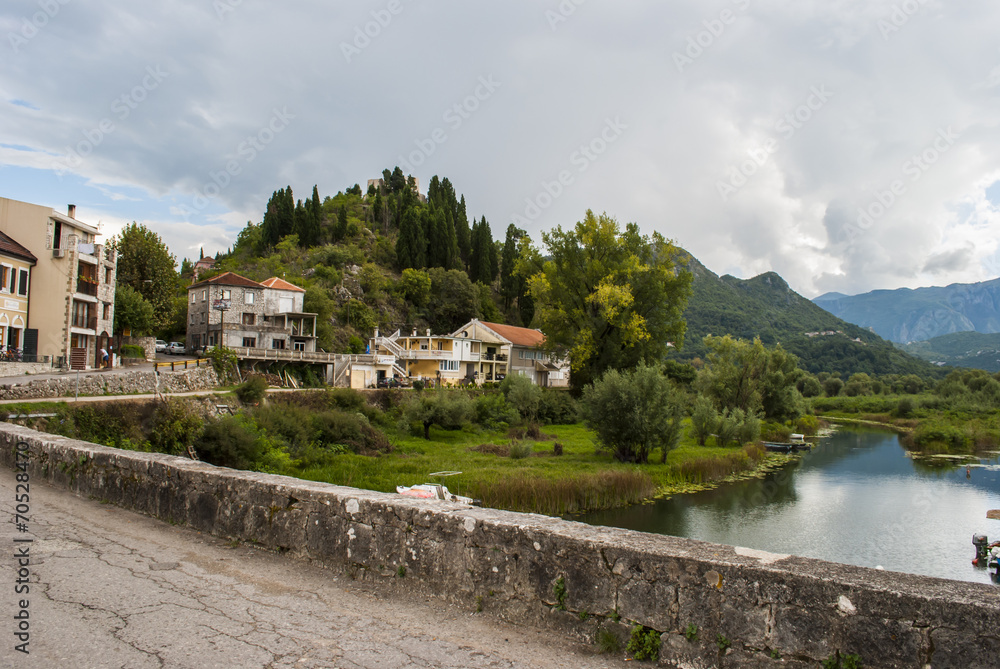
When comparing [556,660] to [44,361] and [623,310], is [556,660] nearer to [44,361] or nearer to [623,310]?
[44,361]

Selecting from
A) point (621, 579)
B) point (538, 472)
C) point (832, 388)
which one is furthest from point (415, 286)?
point (621, 579)

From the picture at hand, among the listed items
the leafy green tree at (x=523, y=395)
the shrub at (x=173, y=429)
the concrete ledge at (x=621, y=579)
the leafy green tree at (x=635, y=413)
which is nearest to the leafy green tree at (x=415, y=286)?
the leafy green tree at (x=523, y=395)

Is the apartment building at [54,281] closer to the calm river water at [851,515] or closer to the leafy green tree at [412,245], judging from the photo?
the calm river water at [851,515]

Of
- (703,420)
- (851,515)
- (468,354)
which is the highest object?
(468,354)

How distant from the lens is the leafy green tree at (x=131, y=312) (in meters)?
47.6

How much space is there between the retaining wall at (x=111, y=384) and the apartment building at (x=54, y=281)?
19.7 ft

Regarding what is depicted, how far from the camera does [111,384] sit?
29.3 m

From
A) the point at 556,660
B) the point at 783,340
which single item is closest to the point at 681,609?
the point at 556,660

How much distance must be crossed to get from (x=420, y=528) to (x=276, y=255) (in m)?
92.0

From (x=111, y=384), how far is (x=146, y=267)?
29.5 meters

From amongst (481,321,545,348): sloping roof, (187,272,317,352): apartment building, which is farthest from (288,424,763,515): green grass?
(187,272,317,352): apartment building

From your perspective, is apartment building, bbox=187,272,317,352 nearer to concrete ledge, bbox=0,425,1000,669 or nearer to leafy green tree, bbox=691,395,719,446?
leafy green tree, bbox=691,395,719,446

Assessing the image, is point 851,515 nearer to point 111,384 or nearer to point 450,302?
point 111,384

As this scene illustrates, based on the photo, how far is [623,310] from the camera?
46219 mm
